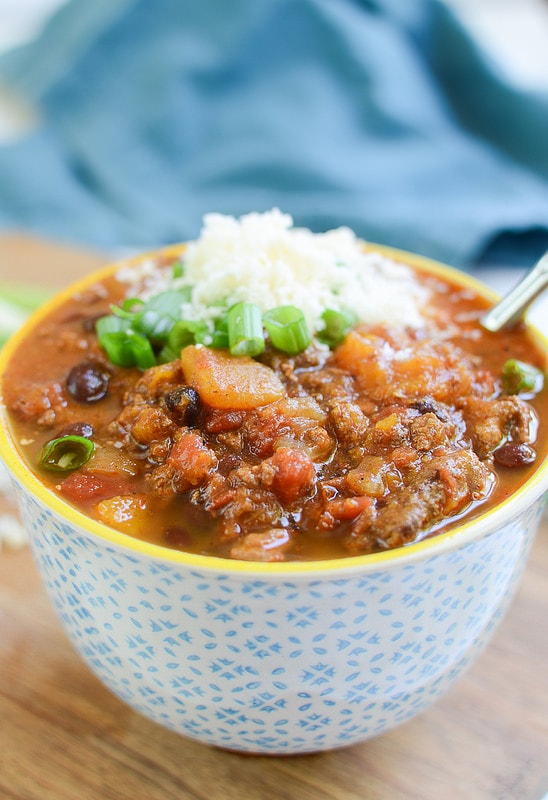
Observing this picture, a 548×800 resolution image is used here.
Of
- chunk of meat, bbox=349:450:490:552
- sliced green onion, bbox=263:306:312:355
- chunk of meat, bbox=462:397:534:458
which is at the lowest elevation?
sliced green onion, bbox=263:306:312:355

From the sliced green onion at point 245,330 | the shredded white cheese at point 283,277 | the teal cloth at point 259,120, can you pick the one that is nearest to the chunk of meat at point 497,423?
the shredded white cheese at point 283,277

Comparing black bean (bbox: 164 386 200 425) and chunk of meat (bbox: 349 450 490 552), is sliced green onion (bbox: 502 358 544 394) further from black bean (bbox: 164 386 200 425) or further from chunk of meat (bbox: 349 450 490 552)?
black bean (bbox: 164 386 200 425)

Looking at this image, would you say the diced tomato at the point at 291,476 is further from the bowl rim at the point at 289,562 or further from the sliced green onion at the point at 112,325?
the sliced green onion at the point at 112,325

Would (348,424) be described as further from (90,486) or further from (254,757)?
(254,757)

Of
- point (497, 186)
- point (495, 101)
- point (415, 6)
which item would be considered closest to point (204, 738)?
point (497, 186)

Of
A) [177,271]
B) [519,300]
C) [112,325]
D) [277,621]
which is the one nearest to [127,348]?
[112,325]

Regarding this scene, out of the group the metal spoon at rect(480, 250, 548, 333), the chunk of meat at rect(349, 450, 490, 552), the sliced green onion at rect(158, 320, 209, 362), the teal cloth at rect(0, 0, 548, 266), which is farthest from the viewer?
the teal cloth at rect(0, 0, 548, 266)

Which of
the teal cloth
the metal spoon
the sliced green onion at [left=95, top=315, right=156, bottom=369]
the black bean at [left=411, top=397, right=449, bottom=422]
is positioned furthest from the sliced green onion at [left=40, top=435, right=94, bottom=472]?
the teal cloth
